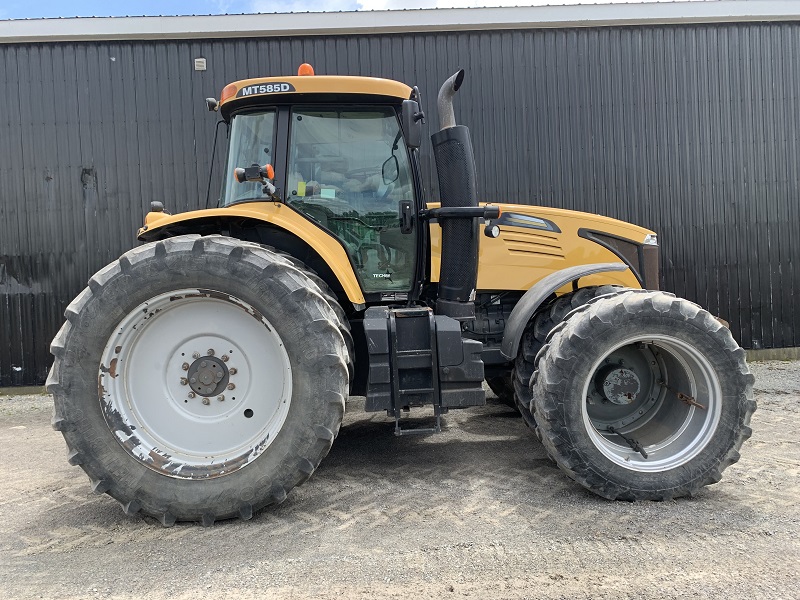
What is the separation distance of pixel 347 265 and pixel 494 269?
4.11ft

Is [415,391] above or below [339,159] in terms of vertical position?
below

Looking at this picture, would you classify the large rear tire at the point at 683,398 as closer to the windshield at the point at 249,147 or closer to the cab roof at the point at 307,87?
the cab roof at the point at 307,87

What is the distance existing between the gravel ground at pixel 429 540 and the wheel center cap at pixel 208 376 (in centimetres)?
72

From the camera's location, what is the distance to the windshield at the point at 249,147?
3617 mm

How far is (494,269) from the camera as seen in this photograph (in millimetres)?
4219

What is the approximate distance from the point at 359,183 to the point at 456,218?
0.70 meters

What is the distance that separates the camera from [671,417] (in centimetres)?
343

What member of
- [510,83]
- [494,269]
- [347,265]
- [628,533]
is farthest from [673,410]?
[510,83]

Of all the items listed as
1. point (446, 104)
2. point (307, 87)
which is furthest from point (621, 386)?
point (307, 87)

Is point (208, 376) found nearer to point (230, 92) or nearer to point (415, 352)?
point (415, 352)

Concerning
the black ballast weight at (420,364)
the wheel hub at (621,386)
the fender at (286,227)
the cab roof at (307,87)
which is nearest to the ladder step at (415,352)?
the black ballast weight at (420,364)

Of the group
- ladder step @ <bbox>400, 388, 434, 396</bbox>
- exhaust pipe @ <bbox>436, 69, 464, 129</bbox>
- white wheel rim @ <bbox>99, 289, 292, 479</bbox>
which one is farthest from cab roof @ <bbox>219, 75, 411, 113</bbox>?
ladder step @ <bbox>400, 388, 434, 396</bbox>

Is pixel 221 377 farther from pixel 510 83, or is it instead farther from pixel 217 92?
pixel 510 83

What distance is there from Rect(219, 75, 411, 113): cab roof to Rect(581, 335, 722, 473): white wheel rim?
2.20m
